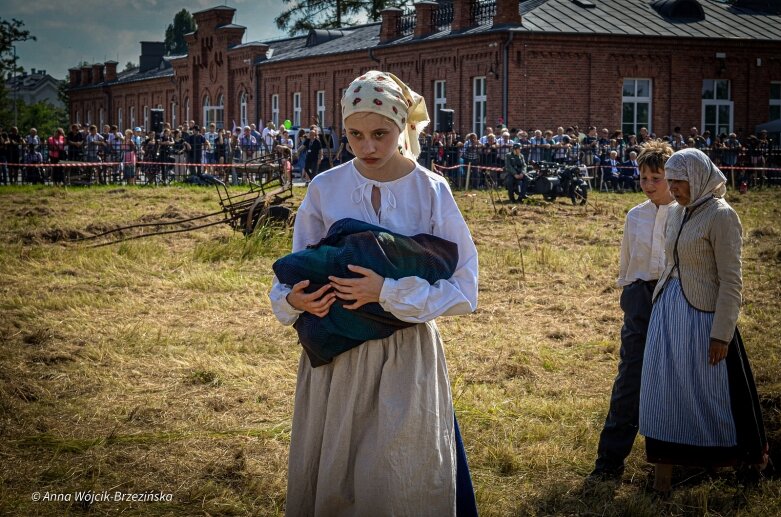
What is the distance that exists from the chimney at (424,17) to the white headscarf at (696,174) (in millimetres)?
33576

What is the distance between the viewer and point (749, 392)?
4.98 meters

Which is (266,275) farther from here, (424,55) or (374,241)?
(424,55)

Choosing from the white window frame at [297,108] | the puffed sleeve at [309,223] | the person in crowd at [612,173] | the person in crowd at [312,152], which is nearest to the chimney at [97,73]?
the white window frame at [297,108]

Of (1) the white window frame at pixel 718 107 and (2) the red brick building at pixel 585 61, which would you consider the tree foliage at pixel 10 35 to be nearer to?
(2) the red brick building at pixel 585 61

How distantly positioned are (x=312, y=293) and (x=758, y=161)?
2970 centimetres

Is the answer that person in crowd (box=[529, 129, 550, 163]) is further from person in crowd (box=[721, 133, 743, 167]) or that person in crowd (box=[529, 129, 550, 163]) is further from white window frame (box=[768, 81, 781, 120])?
white window frame (box=[768, 81, 781, 120])

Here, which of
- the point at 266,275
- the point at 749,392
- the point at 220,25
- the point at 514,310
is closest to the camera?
the point at 749,392

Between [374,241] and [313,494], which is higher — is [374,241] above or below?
above

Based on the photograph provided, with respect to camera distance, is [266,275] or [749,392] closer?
[749,392]

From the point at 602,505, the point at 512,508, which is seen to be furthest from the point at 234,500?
the point at 602,505

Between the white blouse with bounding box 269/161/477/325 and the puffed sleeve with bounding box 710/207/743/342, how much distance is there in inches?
67.6

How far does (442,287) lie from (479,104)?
3210 centimetres

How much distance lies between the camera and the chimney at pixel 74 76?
7419cm

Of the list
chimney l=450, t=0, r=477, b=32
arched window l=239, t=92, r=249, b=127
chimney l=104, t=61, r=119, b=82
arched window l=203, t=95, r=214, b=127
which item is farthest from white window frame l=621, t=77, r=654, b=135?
chimney l=104, t=61, r=119, b=82
